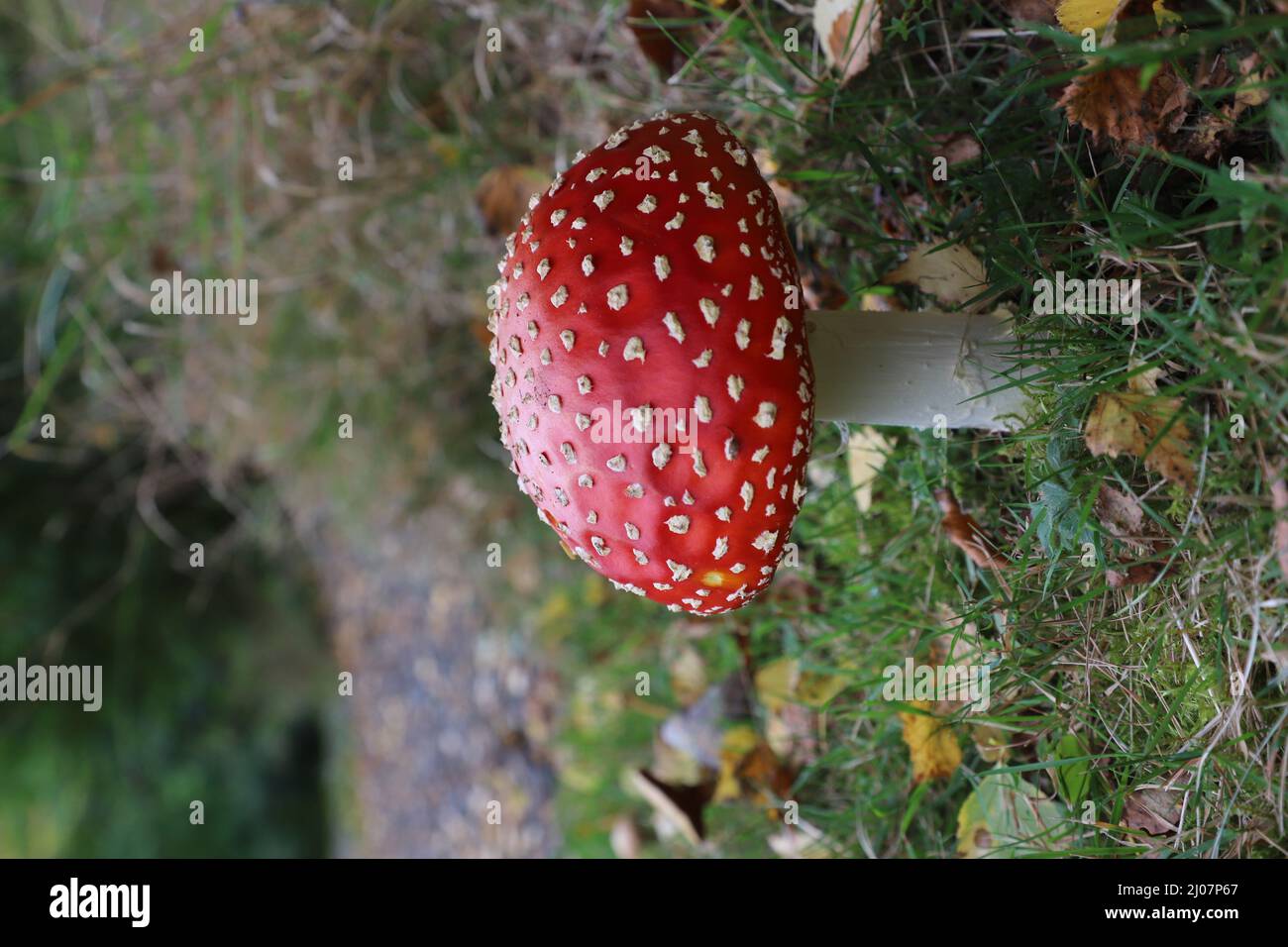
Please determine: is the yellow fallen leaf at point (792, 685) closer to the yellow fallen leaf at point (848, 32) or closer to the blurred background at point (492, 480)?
the blurred background at point (492, 480)

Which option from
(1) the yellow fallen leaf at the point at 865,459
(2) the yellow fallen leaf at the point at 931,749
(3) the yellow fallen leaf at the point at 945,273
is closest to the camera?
(3) the yellow fallen leaf at the point at 945,273

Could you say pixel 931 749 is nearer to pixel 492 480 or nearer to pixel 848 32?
pixel 848 32

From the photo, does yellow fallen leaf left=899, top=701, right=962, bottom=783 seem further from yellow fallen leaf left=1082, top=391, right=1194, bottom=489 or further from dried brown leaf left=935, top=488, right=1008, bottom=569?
yellow fallen leaf left=1082, top=391, right=1194, bottom=489

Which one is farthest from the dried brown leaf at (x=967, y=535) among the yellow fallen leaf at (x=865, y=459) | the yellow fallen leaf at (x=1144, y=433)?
the yellow fallen leaf at (x=1144, y=433)

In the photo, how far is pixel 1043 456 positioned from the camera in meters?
1.30

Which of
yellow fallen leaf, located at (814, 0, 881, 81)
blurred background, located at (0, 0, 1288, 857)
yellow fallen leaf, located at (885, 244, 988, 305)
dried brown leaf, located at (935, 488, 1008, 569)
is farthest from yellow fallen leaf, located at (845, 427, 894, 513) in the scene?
yellow fallen leaf, located at (814, 0, 881, 81)

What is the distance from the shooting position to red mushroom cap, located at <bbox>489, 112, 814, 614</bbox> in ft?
3.62

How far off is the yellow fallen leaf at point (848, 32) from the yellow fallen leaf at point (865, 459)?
660 millimetres

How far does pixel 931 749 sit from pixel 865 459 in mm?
557

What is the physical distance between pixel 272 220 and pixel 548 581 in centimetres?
159

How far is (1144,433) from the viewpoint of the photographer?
3.67ft

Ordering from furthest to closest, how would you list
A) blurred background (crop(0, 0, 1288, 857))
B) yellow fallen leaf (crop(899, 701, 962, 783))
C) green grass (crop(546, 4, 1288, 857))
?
yellow fallen leaf (crop(899, 701, 962, 783)) < blurred background (crop(0, 0, 1288, 857)) < green grass (crop(546, 4, 1288, 857))

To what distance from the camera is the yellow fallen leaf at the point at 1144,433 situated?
1107 mm
